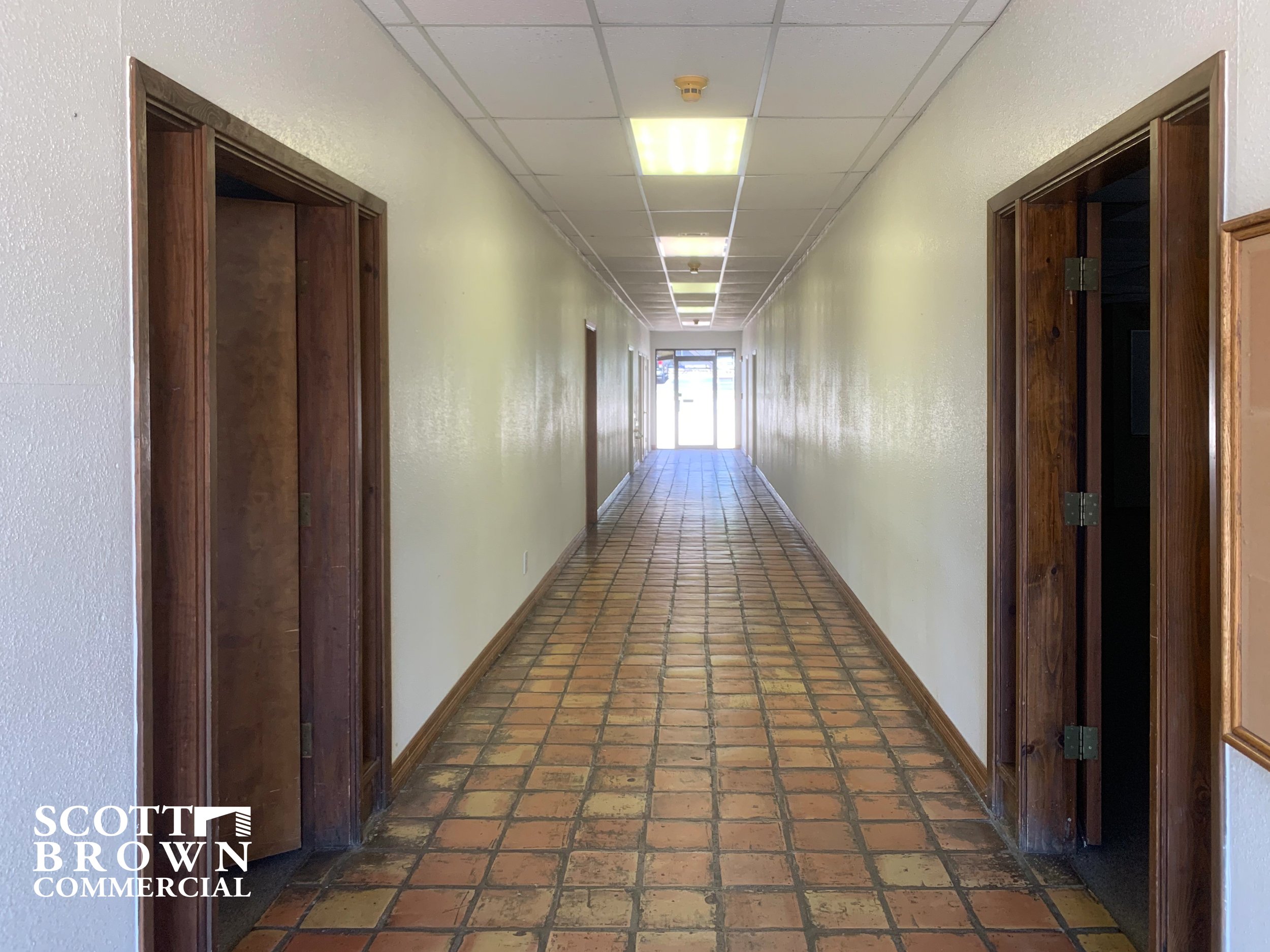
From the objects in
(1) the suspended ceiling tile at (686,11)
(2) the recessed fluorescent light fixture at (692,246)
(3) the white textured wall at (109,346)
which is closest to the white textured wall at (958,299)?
(1) the suspended ceiling tile at (686,11)

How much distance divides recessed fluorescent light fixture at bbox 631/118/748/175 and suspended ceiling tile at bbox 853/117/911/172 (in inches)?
24.1

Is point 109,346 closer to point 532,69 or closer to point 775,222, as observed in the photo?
point 532,69

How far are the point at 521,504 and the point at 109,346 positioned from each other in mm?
3752

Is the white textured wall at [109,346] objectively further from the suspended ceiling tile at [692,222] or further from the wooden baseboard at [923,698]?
the suspended ceiling tile at [692,222]

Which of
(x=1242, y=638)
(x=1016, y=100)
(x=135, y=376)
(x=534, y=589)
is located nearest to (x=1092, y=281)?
(x=1016, y=100)

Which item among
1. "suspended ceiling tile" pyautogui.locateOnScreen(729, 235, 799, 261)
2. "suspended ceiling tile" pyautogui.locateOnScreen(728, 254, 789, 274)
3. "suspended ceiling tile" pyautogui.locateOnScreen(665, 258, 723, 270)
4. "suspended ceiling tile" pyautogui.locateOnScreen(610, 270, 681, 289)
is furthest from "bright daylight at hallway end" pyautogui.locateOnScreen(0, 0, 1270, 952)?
"suspended ceiling tile" pyautogui.locateOnScreen(610, 270, 681, 289)

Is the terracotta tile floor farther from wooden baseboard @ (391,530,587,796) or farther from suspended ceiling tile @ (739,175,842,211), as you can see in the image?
suspended ceiling tile @ (739,175,842,211)

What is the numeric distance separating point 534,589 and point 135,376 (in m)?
4.25

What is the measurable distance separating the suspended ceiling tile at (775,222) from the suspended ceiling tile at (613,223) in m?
0.67

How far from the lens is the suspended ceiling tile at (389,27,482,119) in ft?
9.41

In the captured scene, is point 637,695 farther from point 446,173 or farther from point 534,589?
point 446,173

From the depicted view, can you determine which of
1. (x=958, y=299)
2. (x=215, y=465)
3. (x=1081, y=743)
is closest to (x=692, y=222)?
(x=958, y=299)

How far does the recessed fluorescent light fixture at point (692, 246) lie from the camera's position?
22.4ft

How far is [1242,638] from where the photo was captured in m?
1.46
